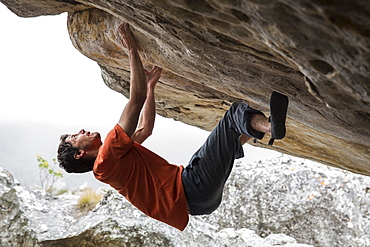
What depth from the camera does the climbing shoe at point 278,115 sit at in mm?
2861

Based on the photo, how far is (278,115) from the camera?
114 inches

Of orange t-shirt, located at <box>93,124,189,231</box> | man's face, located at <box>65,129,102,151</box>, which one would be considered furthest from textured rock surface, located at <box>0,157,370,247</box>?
man's face, located at <box>65,129,102,151</box>

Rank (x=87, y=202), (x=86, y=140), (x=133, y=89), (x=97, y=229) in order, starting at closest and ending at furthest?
(x=133, y=89) → (x=86, y=140) → (x=97, y=229) → (x=87, y=202)

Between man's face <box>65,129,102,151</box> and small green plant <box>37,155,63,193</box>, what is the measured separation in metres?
12.6

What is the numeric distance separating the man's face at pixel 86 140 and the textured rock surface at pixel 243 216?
3.33 meters

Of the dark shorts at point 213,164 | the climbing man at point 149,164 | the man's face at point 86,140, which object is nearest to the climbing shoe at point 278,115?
the climbing man at point 149,164

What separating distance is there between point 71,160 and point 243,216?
26.3ft

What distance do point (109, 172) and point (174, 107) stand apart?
2.40 meters

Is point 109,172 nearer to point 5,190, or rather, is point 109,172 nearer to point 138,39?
point 138,39

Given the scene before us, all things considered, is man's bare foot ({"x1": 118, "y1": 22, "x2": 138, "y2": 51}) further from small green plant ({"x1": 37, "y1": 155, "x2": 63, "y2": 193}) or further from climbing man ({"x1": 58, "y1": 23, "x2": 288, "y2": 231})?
small green plant ({"x1": 37, "y1": 155, "x2": 63, "y2": 193})

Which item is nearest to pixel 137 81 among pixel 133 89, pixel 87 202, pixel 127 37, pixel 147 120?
pixel 133 89

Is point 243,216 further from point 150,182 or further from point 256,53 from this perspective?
point 256,53

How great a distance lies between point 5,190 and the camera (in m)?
7.35

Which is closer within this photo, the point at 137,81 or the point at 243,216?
the point at 137,81
